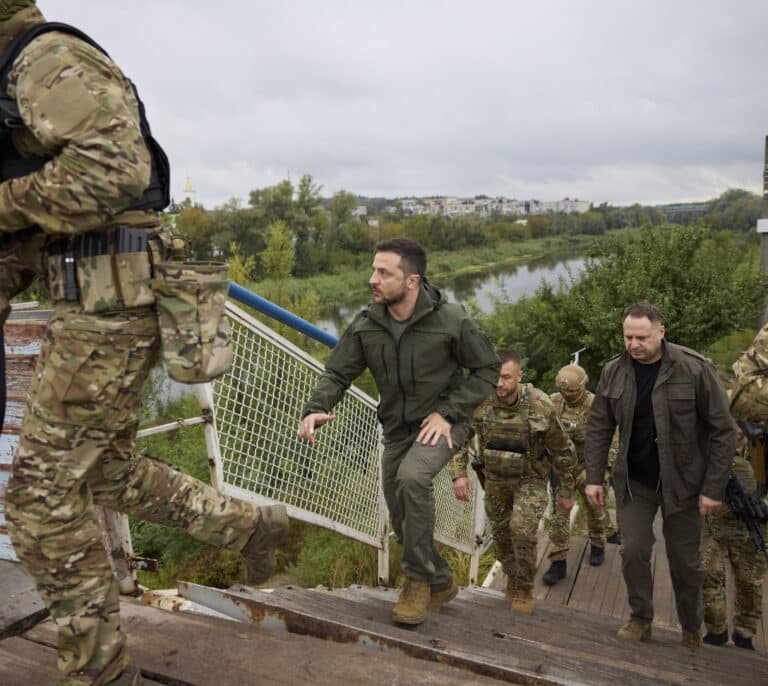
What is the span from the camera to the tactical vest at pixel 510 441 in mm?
4207

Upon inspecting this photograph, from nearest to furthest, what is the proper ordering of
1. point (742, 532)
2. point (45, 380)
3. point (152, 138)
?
point (45, 380) < point (152, 138) < point (742, 532)

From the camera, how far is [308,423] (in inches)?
113

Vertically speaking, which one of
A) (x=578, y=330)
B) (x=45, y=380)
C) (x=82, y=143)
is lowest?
(x=578, y=330)

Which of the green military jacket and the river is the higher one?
the green military jacket

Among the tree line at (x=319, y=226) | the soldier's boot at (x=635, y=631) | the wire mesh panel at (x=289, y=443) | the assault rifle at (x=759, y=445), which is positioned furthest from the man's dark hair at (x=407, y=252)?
the tree line at (x=319, y=226)

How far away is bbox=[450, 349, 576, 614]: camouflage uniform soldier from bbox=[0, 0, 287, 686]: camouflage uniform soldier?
252 cm

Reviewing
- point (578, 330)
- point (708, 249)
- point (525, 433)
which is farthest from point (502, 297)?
point (525, 433)

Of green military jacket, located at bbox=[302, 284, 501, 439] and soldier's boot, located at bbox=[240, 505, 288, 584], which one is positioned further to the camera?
green military jacket, located at bbox=[302, 284, 501, 439]

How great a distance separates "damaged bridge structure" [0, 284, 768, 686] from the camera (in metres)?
1.97

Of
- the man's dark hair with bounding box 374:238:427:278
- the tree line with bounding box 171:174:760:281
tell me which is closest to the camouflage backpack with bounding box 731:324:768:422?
the man's dark hair with bounding box 374:238:427:278

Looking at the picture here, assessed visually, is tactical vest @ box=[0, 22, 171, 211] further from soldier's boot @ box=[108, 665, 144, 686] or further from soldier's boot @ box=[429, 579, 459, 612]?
soldier's boot @ box=[429, 579, 459, 612]

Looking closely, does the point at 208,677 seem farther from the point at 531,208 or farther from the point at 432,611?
the point at 531,208

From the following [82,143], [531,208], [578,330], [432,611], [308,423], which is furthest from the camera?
[531,208]

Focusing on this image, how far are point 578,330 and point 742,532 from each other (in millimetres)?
15906
